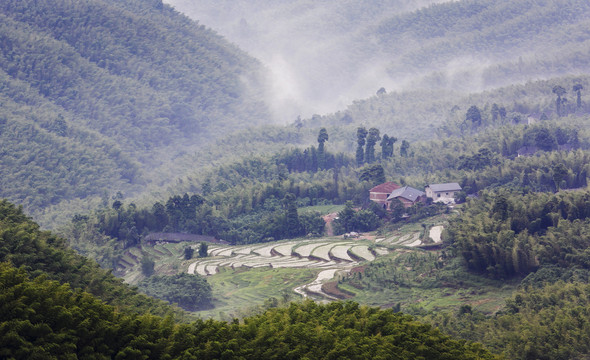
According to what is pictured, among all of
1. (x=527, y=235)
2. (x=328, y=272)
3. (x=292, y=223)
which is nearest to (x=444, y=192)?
(x=292, y=223)

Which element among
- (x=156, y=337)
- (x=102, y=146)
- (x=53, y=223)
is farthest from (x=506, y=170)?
(x=102, y=146)

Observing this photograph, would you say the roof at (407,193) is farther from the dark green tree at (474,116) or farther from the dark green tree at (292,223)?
the dark green tree at (474,116)

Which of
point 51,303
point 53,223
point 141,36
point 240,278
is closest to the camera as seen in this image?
point 51,303

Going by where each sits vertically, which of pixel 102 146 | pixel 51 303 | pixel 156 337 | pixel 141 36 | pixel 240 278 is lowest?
pixel 240 278

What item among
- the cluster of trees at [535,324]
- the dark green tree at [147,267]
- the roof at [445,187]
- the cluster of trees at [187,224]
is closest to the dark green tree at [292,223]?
the cluster of trees at [187,224]

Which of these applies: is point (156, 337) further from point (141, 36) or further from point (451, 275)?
point (141, 36)

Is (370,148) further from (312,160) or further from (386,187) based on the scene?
(386,187)

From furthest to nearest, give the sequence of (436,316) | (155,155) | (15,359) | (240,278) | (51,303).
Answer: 1. (155,155)
2. (240,278)
3. (436,316)
4. (51,303)
5. (15,359)

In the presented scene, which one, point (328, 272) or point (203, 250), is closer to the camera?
point (328, 272)
